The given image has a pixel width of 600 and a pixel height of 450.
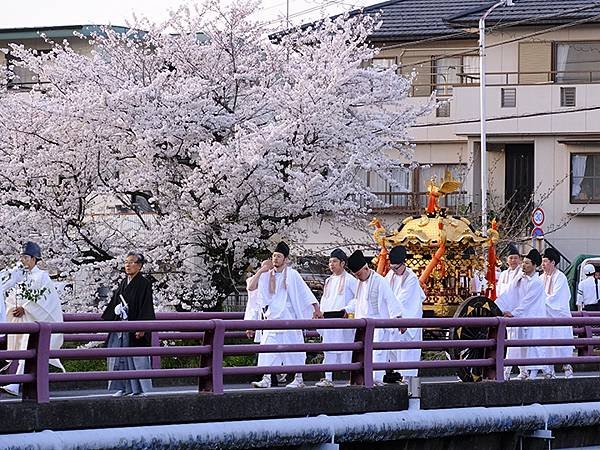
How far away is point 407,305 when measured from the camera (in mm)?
15000

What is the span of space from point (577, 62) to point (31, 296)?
2258 centimetres

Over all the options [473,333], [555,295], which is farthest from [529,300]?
[473,333]

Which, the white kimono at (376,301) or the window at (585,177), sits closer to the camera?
the white kimono at (376,301)

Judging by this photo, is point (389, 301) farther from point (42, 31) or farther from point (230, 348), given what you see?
point (42, 31)

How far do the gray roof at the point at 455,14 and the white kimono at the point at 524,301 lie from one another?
58.3 feet

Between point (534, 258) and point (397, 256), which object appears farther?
point (534, 258)

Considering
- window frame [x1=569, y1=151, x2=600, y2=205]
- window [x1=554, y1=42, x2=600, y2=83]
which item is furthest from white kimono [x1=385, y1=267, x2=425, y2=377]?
window [x1=554, y1=42, x2=600, y2=83]

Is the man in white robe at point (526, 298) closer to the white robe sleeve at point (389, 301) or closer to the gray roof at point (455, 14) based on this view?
the white robe sleeve at point (389, 301)

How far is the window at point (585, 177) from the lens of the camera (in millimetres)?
34125

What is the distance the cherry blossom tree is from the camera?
75.8ft

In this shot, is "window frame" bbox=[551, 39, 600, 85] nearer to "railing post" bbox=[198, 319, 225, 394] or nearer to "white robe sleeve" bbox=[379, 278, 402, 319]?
"white robe sleeve" bbox=[379, 278, 402, 319]

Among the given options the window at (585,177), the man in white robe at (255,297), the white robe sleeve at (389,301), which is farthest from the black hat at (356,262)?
the window at (585,177)

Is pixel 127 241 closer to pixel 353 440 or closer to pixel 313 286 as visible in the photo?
pixel 313 286

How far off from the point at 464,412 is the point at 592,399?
2.30 m
